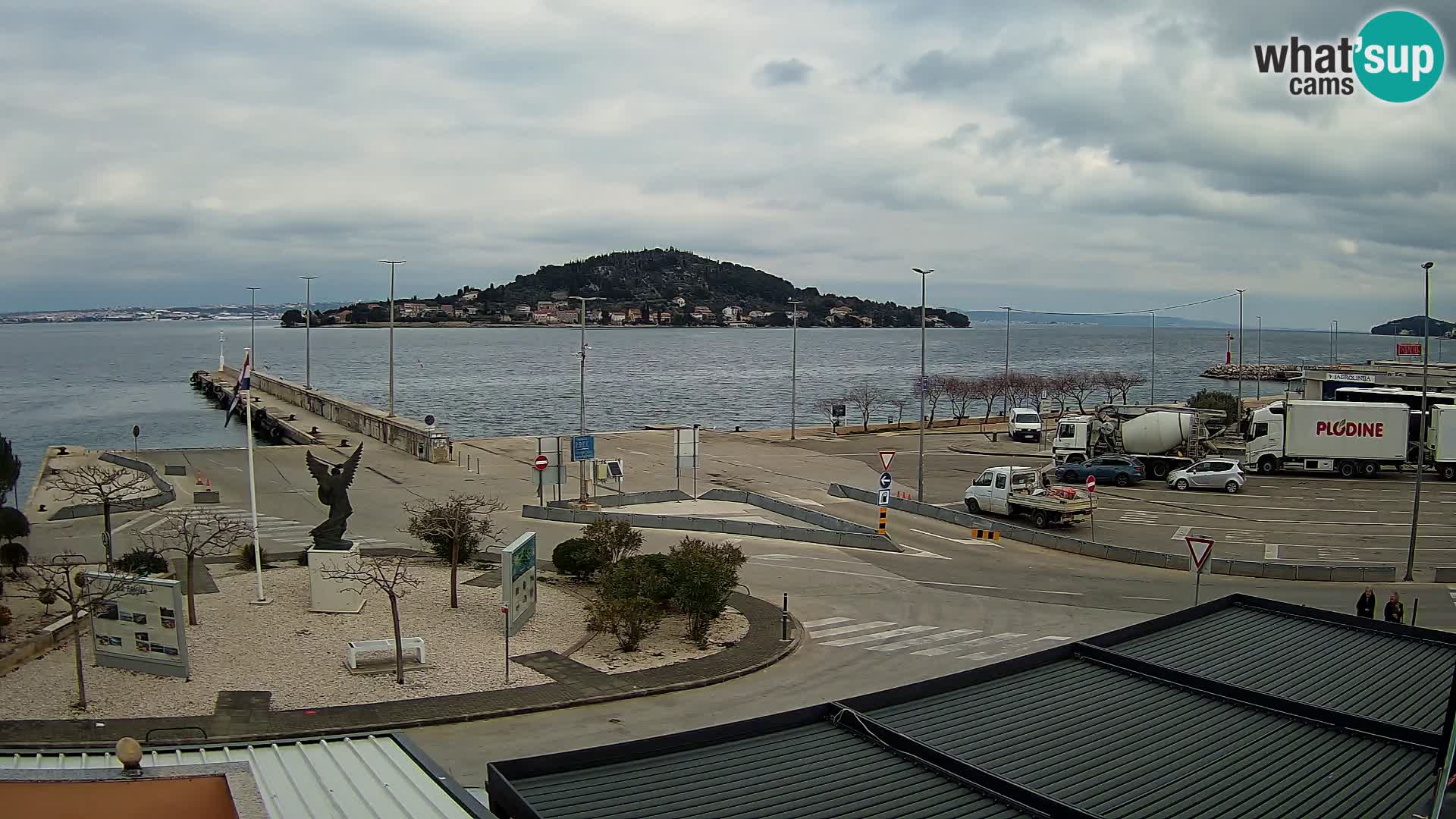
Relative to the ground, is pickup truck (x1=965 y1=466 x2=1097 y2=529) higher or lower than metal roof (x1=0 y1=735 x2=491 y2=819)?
lower

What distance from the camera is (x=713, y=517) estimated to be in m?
39.0

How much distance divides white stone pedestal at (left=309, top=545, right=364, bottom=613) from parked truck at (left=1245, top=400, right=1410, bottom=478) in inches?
1684

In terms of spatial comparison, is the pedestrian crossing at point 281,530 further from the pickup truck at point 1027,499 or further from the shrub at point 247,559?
the pickup truck at point 1027,499

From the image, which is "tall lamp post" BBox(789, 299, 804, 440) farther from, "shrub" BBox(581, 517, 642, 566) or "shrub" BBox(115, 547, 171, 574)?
"shrub" BBox(115, 547, 171, 574)

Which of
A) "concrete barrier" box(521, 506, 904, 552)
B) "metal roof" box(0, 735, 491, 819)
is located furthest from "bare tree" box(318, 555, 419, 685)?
"metal roof" box(0, 735, 491, 819)

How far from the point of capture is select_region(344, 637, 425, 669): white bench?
2075 centimetres

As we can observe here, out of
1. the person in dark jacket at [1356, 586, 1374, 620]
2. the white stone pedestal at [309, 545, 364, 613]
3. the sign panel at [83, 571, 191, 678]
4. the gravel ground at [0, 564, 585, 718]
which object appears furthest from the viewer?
the white stone pedestal at [309, 545, 364, 613]

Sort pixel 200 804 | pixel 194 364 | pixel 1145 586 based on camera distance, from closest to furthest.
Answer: pixel 200 804
pixel 1145 586
pixel 194 364

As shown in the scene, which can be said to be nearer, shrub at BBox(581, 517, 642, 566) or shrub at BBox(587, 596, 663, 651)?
shrub at BBox(587, 596, 663, 651)

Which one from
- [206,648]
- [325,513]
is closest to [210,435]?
Result: [325,513]

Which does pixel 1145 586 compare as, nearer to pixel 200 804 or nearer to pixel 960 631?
pixel 960 631

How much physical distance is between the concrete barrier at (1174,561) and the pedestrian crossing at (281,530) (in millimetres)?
19672

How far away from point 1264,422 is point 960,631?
3366cm

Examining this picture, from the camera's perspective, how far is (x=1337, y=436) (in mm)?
49875
